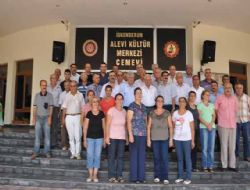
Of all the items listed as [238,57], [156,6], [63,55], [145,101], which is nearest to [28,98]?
[63,55]

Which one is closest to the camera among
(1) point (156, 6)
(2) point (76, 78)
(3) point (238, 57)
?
(2) point (76, 78)

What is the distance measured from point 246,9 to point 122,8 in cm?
358

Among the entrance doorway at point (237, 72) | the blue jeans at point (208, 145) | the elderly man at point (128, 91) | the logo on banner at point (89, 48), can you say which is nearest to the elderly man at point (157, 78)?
the elderly man at point (128, 91)

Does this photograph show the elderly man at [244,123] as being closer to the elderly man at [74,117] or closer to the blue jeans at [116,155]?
the blue jeans at [116,155]

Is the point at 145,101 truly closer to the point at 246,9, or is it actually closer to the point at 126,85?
the point at 126,85

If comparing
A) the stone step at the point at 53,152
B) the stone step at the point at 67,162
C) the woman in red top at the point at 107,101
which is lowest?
the stone step at the point at 67,162

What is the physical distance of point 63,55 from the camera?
33.8 ft

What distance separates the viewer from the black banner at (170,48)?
10398 millimetres

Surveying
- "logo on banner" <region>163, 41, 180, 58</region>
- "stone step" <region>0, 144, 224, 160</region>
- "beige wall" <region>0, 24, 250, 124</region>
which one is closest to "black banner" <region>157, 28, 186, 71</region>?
"logo on banner" <region>163, 41, 180, 58</region>

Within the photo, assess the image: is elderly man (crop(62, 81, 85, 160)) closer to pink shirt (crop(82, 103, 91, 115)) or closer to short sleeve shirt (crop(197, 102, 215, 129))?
pink shirt (crop(82, 103, 91, 115))

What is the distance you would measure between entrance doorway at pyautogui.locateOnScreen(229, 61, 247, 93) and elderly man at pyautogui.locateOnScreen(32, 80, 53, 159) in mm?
7246

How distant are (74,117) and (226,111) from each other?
304cm

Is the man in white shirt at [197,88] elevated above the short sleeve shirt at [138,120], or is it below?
above

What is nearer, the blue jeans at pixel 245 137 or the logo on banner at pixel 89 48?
the blue jeans at pixel 245 137
